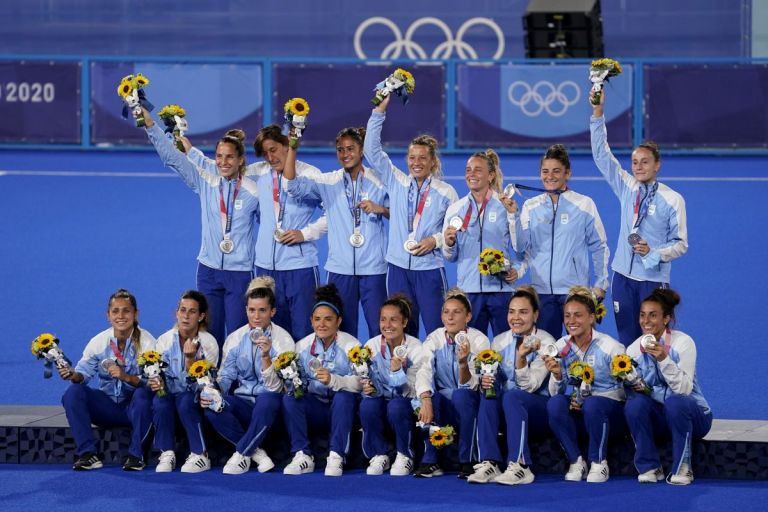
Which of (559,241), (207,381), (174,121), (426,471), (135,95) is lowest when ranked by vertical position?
(426,471)

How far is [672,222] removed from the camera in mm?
10391

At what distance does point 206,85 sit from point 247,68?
735 millimetres

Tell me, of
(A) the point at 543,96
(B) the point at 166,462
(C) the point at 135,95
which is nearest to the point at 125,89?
(C) the point at 135,95

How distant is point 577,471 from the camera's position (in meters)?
9.16

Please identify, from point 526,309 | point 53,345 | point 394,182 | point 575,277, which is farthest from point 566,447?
point 53,345

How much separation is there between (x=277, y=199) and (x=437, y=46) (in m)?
17.7

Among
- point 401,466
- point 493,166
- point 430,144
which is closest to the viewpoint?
point 401,466

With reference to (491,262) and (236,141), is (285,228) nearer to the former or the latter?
(236,141)

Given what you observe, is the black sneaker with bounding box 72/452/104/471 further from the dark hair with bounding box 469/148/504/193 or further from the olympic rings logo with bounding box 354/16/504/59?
the olympic rings logo with bounding box 354/16/504/59

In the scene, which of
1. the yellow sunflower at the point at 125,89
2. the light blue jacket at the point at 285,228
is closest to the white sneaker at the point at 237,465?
the light blue jacket at the point at 285,228

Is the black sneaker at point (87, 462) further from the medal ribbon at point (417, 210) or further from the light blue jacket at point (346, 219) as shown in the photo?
the medal ribbon at point (417, 210)

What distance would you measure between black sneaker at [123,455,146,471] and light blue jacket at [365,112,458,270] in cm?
242

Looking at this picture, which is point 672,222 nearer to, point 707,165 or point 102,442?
point 102,442

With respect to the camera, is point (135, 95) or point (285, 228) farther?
point (285, 228)
